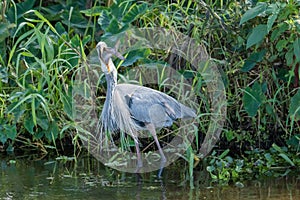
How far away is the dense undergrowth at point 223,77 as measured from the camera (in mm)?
4758

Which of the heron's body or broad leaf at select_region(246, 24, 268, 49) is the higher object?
broad leaf at select_region(246, 24, 268, 49)

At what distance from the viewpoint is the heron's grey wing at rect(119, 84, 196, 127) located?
487 cm

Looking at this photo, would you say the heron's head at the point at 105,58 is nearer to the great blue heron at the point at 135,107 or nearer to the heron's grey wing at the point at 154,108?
the great blue heron at the point at 135,107

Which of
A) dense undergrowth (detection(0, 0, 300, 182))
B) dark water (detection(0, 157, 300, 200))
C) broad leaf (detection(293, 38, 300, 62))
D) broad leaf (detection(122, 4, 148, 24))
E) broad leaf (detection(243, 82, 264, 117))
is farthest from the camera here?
broad leaf (detection(122, 4, 148, 24))

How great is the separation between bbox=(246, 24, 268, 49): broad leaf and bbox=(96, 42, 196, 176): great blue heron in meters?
0.66

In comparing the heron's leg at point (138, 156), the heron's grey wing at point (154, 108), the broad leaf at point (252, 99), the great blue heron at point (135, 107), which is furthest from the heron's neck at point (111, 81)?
the broad leaf at point (252, 99)

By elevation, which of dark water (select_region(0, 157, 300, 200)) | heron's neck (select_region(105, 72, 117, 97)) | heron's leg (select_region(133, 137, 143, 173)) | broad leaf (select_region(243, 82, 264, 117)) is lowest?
dark water (select_region(0, 157, 300, 200))

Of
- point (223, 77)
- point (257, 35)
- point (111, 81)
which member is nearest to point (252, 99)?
point (223, 77)

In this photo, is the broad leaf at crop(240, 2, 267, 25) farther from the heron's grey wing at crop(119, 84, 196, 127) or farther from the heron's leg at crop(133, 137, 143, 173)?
the heron's leg at crop(133, 137, 143, 173)

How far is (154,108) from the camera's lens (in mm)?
4859

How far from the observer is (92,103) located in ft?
17.5

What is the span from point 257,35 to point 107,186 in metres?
1.41

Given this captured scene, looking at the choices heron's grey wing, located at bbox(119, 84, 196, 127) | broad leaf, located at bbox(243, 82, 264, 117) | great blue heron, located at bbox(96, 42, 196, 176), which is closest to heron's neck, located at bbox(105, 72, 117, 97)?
great blue heron, located at bbox(96, 42, 196, 176)

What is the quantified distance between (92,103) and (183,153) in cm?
83
